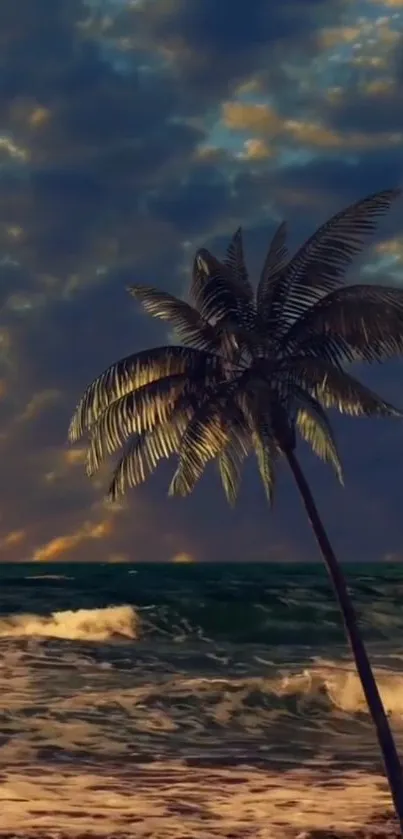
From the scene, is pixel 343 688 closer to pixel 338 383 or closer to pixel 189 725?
pixel 189 725

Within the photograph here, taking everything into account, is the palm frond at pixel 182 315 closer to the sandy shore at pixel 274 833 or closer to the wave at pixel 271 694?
the sandy shore at pixel 274 833

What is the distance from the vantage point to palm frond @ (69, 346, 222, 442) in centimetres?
1543

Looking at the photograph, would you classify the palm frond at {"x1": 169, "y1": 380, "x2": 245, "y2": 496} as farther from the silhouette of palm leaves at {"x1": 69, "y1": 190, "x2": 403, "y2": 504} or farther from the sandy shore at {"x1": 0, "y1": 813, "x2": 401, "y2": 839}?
the sandy shore at {"x1": 0, "y1": 813, "x2": 401, "y2": 839}

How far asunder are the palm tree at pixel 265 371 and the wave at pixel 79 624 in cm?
4606

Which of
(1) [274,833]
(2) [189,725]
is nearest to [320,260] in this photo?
(1) [274,833]

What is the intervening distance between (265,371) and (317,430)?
220 cm

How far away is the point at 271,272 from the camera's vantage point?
51.8ft

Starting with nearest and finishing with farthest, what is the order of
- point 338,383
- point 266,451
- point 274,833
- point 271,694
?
1. point 338,383
2. point 266,451
3. point 274,833
4. point 271,694

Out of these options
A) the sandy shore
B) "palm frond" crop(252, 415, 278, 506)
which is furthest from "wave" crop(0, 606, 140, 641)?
"palm frond" crop(252, 415, 278, 506)

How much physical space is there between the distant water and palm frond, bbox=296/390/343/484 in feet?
22.8

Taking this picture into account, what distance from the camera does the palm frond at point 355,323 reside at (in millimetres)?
14609

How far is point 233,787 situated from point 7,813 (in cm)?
516

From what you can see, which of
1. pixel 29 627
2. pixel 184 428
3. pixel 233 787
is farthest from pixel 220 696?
pixel 29 627

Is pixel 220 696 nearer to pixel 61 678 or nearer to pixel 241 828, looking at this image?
pixel 61 678
